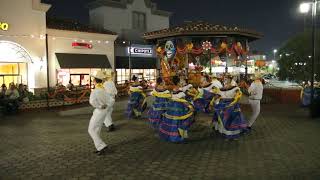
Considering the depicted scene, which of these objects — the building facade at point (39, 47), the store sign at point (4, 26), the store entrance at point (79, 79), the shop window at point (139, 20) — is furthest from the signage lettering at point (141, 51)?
the store sign at point (4, 26)

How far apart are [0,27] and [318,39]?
24.9m

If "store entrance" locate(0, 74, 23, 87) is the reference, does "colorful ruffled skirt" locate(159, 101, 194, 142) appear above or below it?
below

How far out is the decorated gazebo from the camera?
1231cm

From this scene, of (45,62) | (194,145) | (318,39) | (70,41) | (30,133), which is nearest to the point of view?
(194,145)

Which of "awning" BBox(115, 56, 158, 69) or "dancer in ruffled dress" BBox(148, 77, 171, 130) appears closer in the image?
"dancer in ruffled dress" BBox(148, 77, 171, 130)

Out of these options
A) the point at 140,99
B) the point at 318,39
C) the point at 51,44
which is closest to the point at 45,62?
the point at 51,44

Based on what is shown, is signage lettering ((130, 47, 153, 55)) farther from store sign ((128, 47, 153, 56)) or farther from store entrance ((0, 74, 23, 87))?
store entrance ((0, 74, 23, 87))

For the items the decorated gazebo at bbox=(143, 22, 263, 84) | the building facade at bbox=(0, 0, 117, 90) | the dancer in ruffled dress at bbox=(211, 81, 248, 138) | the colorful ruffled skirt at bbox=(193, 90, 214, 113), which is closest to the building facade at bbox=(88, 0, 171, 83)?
the building facade at bbox=(0, 0, 117, 90)

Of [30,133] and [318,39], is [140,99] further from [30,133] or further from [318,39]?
[318,39]

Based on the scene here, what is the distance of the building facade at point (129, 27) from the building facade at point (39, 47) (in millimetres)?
3059

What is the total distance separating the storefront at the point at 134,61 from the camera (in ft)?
90.6

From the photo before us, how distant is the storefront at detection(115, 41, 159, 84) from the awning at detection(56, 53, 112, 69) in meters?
1.95

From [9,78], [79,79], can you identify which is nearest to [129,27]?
[79,79]

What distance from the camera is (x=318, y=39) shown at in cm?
2964
